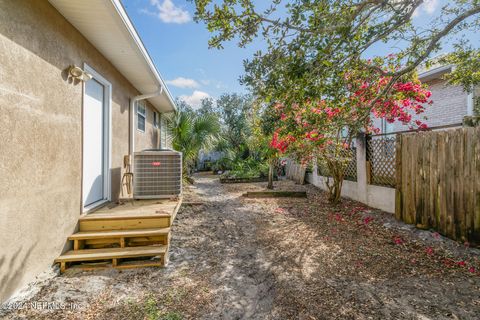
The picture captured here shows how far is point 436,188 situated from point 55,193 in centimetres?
531

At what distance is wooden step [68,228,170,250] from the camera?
9.36 ft

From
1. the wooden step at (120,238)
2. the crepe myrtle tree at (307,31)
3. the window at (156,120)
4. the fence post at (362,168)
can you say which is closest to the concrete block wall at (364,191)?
the fence post at (362,168)

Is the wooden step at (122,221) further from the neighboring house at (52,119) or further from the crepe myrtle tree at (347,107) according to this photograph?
the crepe myrtle tree at (347,107)

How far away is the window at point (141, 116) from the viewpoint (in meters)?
6.10

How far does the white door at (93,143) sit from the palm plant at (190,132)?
4.27 metres

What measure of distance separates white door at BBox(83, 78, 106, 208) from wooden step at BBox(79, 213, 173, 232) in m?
0.43

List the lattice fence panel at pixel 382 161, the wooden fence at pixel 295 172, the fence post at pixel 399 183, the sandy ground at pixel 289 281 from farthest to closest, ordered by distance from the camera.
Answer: the wooden fence at pixel 295 172 → the lattice fence panel at pixel 382 161 → the fence post at pixel 399 183 → the sandy ground at pixel 289 281

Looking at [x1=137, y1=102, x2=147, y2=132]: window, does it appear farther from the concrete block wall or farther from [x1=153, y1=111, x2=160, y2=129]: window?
the concrete block wall

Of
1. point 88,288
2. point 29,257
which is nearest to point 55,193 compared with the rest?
point 29,257

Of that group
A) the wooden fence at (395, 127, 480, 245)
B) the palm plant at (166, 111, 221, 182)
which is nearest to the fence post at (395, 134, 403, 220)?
the wooden fence at (395, 127, 480, 245)

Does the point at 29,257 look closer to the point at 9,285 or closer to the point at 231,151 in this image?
the point at 9,285

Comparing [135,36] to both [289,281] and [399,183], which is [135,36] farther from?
[399,183]

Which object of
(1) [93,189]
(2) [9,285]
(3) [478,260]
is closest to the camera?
(2) [9,285]

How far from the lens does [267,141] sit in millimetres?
8695
